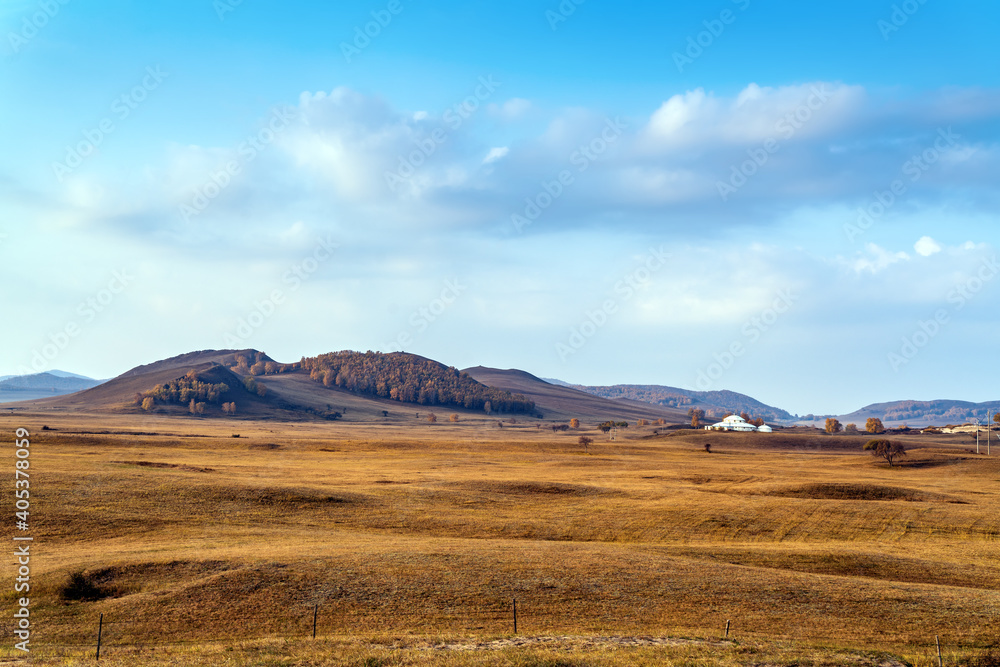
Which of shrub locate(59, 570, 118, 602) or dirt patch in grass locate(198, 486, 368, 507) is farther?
dirt patch in grass locate(198, 486, 368, 507)

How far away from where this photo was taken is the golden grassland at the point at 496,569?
24297mm

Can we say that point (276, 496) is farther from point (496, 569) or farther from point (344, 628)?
point (344, 628)

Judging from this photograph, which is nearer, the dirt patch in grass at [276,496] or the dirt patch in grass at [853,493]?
the dirt patch in grass at [276,496]

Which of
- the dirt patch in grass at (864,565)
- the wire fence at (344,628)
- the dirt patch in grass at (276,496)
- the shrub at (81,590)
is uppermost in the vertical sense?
the dirt patch in grass at (276,496)

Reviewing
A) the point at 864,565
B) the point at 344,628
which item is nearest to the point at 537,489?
the point at 864,565

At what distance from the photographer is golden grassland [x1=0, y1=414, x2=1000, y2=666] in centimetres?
2430

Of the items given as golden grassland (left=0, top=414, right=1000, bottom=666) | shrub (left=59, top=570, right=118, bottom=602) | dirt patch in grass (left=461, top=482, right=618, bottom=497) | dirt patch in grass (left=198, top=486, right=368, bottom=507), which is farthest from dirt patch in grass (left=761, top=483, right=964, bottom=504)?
shrub (left=59, top=570, right=118, bottom=602)

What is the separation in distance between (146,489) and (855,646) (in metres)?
46.5

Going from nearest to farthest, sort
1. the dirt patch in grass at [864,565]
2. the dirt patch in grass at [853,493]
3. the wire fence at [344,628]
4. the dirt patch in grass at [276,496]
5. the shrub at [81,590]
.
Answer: the wire fence at [344,628] < the shrub at [81,590] < the dirt patch in grass at [864,565] < the dirt patch in grass at [276,496] < the dirt patch in grass at [853,493]

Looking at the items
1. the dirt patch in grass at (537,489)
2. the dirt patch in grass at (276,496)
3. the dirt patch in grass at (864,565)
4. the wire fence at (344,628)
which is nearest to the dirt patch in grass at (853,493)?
the dirt patch in grass at (537,489)

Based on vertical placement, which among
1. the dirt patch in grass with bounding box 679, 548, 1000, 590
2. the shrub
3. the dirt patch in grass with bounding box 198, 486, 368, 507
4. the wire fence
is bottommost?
the dirt patch in grass with bounding box 679, 548, 1000, 590

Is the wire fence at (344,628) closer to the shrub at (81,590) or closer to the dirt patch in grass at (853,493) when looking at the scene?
the shrub at (81,590)

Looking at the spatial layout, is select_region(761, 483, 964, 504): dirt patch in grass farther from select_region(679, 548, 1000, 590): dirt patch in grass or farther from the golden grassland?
select_region(679, 548, 1000, 590): dirt patch in grass

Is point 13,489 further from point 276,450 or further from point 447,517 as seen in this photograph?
point 276,450
